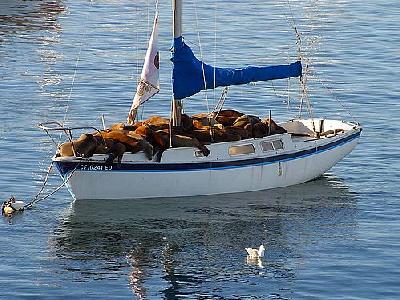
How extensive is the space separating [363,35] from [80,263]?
61.0 m

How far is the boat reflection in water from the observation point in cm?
5162

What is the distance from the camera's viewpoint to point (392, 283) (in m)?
51.4

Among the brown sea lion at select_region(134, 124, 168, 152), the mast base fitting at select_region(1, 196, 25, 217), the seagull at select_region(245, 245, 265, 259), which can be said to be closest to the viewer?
the seagull at select_region(245, 245, 265, 259)

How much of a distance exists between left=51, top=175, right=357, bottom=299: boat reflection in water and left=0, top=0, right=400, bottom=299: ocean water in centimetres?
7

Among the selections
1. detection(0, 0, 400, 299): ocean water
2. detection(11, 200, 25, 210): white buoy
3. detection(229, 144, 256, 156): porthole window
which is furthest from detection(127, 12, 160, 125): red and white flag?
detection(11, 200, 25, 210): white buoy

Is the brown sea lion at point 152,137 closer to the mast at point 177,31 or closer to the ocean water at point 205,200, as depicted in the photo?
the mast at point 177,31

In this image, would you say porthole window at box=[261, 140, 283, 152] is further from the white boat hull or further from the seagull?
the seagull

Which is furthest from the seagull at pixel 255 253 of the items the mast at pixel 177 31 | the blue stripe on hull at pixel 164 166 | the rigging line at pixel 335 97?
the rigging line at pixel 335 97

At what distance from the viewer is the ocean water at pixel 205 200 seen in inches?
2036

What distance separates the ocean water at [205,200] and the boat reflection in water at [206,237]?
74mm

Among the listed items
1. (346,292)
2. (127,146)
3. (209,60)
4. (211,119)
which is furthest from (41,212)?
(209,60)

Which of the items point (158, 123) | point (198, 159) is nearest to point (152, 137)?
point (198, 159)

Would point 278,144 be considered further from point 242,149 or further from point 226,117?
point 226,117

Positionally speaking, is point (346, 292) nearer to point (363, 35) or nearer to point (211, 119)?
point (211, 119)
